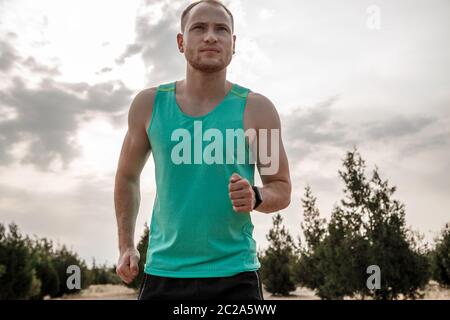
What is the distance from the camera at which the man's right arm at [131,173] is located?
121 inches

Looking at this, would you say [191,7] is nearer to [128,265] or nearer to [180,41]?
[180,41]

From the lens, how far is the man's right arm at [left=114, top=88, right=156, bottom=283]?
121 inches

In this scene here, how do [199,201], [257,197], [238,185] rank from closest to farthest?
[238,185] < [257,197] < [199,201]

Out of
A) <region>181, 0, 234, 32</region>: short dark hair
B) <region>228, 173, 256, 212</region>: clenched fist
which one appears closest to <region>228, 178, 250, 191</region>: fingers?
<region>228, 173, 256, 212</region>: clenched fist

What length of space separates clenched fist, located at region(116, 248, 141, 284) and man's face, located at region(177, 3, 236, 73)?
1.18 meters

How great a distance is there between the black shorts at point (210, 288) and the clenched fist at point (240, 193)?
502 millimetres

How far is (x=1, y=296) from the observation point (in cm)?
2412

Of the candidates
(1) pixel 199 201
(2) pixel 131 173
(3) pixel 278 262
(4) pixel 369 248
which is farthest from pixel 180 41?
(3) pixel 278 262

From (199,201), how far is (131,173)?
2.31 feet

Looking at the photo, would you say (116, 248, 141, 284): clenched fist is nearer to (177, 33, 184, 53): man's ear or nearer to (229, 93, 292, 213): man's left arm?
(229, 93, 292, 213): man's left arm

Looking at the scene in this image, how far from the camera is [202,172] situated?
9.05ft

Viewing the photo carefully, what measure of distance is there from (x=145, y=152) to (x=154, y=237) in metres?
0.59

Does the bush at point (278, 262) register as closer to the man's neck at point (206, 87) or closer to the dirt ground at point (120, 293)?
the dirt ground at point (120, 293)
